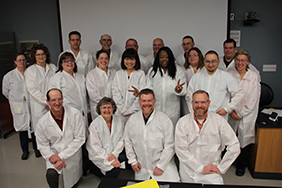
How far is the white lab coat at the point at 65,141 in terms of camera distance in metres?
2.07

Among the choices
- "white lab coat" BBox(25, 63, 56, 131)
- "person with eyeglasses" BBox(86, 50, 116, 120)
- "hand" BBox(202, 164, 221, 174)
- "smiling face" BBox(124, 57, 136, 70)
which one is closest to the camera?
"hand" BBox(202, 164, 221, 174)

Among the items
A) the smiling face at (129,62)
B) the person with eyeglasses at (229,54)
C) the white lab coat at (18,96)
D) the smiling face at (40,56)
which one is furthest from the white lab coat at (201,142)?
the white lab coat at (18,96)

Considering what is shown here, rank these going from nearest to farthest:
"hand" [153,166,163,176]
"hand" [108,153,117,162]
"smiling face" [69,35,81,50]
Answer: "hand" [153,166,163,176], "hand" [108,153,117,162], "smiling face" [69,35,81,50]

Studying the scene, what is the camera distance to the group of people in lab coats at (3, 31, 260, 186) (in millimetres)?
2189

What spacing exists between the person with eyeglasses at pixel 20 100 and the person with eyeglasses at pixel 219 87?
2.67 meters

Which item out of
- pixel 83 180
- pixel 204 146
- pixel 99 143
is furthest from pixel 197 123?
pixel 83 180

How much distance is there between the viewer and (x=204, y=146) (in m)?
1.91

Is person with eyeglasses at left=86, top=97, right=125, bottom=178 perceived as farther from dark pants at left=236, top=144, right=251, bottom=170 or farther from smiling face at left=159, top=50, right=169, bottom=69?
dark pants at left=236, top=144, right=251, bottom=170

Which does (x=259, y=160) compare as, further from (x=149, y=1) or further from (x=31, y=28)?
(x=31, y=28)

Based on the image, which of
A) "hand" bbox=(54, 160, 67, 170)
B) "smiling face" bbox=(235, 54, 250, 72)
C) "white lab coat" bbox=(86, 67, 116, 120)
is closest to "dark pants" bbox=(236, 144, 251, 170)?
"smiling face" bbox=(235, 54, 250, 72)

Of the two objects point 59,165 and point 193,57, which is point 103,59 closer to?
point 193,57

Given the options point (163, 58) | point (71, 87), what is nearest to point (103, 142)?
point (71, 87)

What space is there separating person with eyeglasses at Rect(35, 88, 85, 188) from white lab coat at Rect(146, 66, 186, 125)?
1051 millimetres

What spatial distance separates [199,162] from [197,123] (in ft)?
1.23
